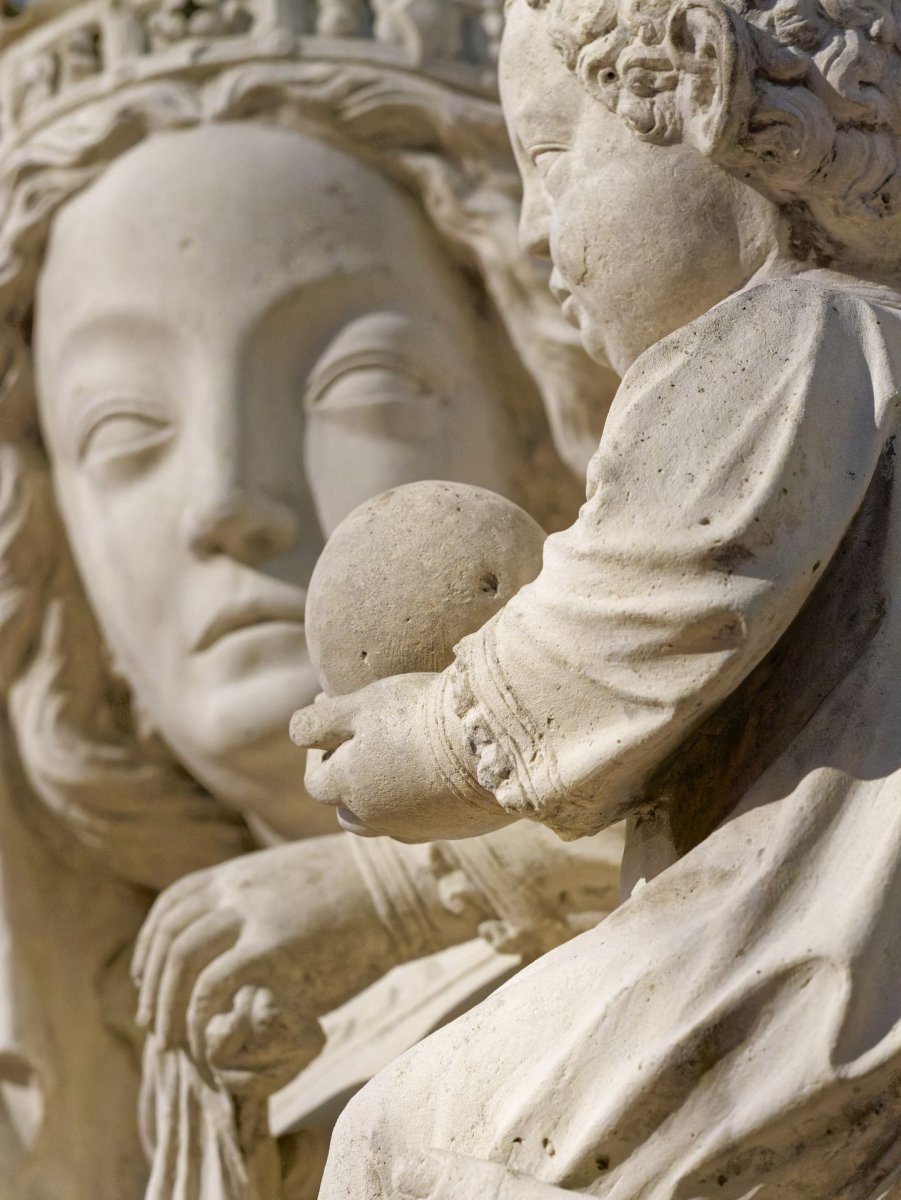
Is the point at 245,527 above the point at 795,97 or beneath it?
beneath

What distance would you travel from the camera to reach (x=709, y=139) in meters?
1.66

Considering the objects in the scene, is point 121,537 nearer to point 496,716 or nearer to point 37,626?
point 37,626

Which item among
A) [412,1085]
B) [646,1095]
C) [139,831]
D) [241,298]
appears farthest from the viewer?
[139,831]

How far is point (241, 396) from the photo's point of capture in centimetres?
288

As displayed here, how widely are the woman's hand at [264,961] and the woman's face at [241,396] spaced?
0.24 m

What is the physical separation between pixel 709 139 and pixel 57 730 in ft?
5.57

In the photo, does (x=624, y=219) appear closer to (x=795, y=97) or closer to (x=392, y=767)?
(x=795, y=97)

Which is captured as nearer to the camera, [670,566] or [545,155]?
[670,566]

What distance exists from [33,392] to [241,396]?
0.44 meters

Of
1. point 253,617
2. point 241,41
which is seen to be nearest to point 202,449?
point 253,617

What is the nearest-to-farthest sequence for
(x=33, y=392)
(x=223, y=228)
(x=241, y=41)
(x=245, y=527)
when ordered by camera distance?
1. (x=245, y=527)
2. (x=223, y=228)
3. (x=241, y=41)
4. (x=33, y=392)

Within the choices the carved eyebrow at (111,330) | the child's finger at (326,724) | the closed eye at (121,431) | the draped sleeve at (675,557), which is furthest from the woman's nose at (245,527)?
the draped sleeve at (675,557)

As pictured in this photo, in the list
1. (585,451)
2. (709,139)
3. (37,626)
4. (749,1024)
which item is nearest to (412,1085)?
(749,1024)

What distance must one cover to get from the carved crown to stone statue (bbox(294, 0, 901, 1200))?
137 centimetres
